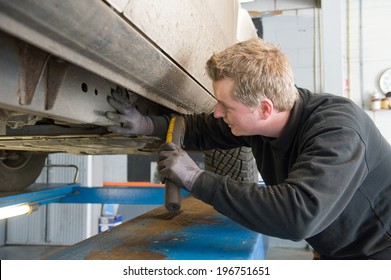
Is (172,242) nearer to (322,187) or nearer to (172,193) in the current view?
(172,193)

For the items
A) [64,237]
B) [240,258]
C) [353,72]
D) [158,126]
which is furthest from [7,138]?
[353,72]

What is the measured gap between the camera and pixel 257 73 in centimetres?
92

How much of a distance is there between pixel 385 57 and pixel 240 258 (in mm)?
3682

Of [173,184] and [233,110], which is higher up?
[233,110]

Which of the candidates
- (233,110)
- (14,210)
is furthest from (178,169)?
(14,210)

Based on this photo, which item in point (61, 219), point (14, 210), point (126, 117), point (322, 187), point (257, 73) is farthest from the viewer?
point (61, 219)

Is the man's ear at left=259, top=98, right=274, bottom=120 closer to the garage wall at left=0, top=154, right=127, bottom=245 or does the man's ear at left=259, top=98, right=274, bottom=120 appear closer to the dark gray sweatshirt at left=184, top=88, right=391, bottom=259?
the dark gray sweatshirt at left=184, top=88, right=391, bottom=259

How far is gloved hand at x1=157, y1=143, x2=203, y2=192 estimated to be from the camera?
92cm

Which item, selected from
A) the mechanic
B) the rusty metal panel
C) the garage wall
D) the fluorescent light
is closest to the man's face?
the mechanic

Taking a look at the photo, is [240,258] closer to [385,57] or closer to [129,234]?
[129,234]

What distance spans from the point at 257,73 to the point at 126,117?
0.41 meters

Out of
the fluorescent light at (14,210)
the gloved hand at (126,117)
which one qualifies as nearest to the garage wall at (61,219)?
the fluorescent light at (14,210)

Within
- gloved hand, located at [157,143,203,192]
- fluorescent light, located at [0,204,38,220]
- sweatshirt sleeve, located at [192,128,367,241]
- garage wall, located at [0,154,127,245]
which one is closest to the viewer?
sweatshirt sleeve, located at [192,128,367,241]

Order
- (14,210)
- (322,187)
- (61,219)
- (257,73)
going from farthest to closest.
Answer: (61,219), (14,210), (257,73), (322,187)
